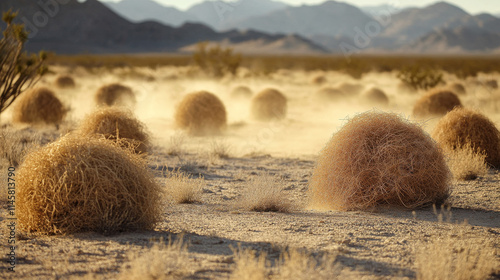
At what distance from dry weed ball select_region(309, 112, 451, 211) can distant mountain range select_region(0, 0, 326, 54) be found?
3062 inches

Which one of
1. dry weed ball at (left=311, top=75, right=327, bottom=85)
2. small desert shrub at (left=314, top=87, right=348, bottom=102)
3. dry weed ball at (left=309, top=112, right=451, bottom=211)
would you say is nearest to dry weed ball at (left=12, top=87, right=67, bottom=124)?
dry weed ball at (left=309, top=112, right=451, bottom=211)

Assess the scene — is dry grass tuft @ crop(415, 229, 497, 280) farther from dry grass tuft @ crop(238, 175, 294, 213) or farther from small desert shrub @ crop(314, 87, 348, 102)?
small desert shrub @ crop(314, 87, 348, 102)

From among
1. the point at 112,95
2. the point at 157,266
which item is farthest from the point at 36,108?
the point at 157,266

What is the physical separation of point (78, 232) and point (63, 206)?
35cm

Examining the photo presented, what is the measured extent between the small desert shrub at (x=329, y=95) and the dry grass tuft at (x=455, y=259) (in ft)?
64.4

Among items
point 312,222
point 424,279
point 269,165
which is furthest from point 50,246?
point 269,165

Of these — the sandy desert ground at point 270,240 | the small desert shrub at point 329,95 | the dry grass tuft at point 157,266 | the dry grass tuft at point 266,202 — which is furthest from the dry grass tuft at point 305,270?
the small desert shrub at point 329,95

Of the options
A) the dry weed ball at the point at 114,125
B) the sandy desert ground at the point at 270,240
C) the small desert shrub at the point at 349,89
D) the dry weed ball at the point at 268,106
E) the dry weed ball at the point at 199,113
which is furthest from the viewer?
the small desert shrub at the point at 349,89

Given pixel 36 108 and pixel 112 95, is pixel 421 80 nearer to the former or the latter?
pixel 112 95

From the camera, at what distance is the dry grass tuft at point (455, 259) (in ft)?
14.4

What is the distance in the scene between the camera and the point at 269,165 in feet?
37.5

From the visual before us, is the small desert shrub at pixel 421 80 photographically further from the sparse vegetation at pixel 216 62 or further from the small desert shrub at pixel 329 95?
the sparse vegetation at pixel 216 62

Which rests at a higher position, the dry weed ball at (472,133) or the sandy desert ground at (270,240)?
the dry weed ball at (472,133)

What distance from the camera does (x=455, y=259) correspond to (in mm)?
Answer: 4930
